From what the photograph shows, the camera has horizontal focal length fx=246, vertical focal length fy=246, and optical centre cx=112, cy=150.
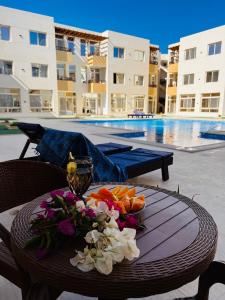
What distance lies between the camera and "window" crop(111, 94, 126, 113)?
24.7 meters

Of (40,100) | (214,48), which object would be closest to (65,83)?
(40,100)

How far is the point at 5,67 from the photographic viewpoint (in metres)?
19.1

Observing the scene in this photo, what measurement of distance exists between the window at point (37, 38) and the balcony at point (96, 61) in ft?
14.7

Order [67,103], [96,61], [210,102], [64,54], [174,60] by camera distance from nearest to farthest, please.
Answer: [64,54] < [210,102] < [96,61] < [67,103] < [174,60]

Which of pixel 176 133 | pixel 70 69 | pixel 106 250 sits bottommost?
pixel 176 133

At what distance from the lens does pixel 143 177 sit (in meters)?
4.07

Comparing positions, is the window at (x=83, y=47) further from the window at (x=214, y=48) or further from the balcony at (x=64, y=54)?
the window at (x=214, y=48)

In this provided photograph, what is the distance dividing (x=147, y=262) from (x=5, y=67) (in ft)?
69.5

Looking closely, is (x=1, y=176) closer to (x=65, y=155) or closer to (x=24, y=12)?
(x=65, y=155)

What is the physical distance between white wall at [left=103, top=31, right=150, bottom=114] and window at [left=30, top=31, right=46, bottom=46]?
609cm

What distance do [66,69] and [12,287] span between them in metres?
22.8

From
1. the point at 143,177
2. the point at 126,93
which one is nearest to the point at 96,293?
the point at 143,177

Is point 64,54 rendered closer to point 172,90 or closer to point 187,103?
point 172,90

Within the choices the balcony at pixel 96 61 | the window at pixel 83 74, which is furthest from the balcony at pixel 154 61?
the window at pixel 83 74
